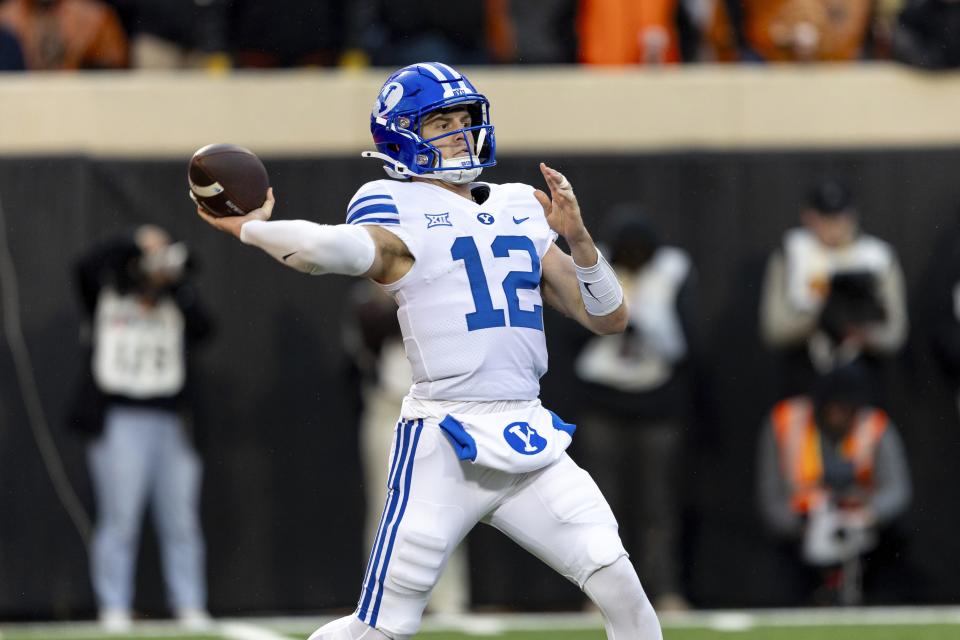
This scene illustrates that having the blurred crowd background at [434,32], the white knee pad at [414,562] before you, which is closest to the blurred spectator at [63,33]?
the blurred crowd background at [434,32]

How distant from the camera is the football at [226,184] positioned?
480 cm

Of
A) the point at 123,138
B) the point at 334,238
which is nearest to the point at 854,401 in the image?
the point at 123,138

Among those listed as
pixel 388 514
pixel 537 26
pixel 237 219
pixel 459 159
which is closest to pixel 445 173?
pixel 459 159

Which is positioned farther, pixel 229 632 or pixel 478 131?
pixel 229 632

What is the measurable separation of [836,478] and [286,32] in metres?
3.77

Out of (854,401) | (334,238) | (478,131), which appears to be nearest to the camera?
(334,238)

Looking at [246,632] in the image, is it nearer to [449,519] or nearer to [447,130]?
[449,519]

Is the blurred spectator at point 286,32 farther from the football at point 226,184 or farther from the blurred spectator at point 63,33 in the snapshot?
the football at point 226,184

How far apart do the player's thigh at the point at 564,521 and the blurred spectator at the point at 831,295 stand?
464 centimetres

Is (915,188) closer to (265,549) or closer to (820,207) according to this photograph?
(820,207)

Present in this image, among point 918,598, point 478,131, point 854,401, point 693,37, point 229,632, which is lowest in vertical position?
point 918,598

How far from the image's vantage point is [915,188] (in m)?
9.90

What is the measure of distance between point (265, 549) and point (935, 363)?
366cm

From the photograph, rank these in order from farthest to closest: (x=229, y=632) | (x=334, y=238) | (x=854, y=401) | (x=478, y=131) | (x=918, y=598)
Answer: (x=918, y=598) < (x=854, y=401) < (x=229, y=632) < (x=478, y=131) < (x=334, y=238)
